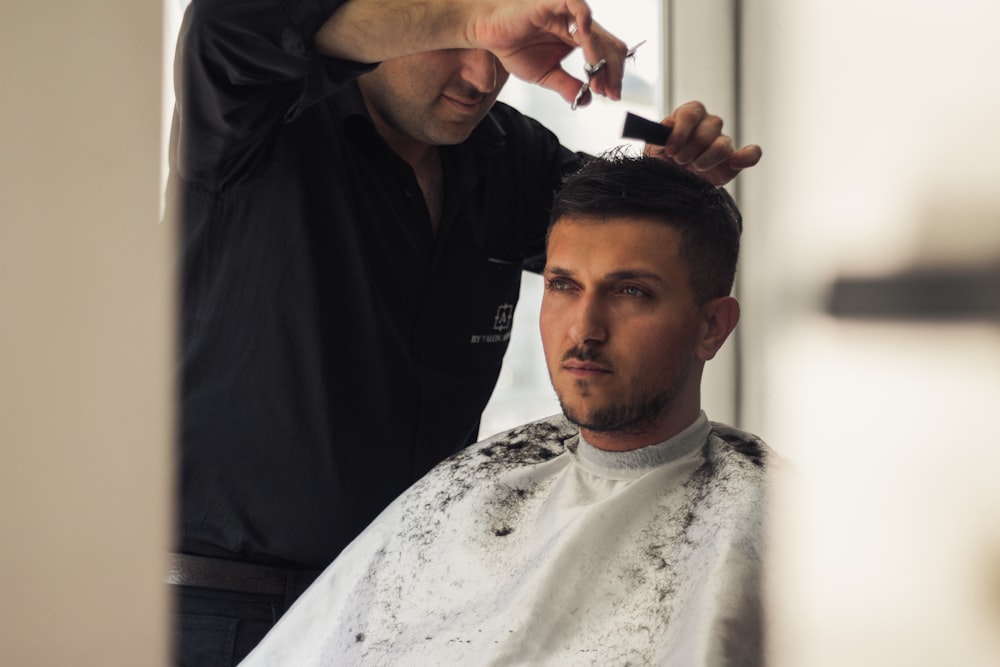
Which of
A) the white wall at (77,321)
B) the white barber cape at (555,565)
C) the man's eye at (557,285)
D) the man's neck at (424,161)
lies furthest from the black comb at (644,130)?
the white wall at (77,321)

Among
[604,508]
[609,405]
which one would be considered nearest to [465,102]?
[609,405]

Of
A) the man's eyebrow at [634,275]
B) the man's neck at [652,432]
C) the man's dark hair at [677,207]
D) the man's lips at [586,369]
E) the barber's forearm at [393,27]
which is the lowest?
the man's neck at [652,432]

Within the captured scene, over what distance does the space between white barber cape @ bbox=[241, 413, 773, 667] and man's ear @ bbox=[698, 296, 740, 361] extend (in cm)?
13

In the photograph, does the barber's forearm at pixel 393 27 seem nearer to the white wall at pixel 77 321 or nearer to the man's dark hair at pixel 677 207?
the man's dark hair at pixel 677 207

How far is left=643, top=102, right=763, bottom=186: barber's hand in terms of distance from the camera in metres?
1.50

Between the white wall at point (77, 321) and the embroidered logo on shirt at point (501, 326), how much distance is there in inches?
25.8

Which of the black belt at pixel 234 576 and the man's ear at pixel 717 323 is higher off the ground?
the man's ear at pixel 717 323

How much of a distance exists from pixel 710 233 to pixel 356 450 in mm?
787

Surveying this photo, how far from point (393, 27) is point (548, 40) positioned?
0.78 feet

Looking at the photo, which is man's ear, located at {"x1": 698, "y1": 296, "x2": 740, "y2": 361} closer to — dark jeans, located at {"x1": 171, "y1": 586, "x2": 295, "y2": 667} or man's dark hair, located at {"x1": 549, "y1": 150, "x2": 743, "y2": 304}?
man's dark hair, located at {"x1": 549, "y1": 150, "x2": 743, "y2": 304}

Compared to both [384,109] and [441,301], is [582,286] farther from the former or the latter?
[384,109]

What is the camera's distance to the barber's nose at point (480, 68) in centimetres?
167

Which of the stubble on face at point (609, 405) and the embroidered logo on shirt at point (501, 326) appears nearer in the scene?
the stubble on face at point (609, 405)

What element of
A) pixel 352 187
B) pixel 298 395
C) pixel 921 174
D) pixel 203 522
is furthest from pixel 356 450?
pixel 921 174
